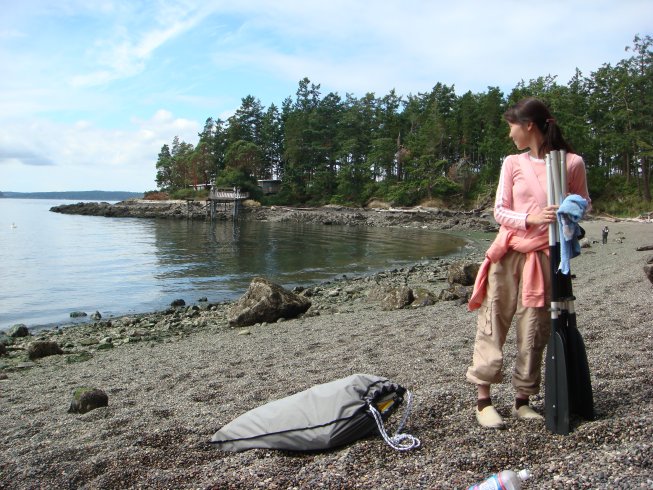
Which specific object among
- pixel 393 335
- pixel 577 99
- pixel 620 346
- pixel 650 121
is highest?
pixel 577 99

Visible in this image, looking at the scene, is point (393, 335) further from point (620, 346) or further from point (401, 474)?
point (401, 474)

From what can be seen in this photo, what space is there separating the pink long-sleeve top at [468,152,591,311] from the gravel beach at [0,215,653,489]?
990mm

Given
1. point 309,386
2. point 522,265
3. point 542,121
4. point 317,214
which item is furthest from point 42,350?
point 317,214

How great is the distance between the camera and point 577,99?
53.9 meters

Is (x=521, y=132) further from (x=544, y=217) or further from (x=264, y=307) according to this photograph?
(x=264, y=307)

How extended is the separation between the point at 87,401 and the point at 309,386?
2.48 metres

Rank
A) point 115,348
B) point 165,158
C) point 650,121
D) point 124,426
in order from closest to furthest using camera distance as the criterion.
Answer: point 124,426 < point 115,348 < point 650,121 < point 165,158

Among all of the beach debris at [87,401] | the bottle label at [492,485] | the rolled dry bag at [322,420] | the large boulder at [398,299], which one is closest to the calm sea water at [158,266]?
the large boulder at [398,299]

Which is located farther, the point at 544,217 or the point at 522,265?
the point at 522,265

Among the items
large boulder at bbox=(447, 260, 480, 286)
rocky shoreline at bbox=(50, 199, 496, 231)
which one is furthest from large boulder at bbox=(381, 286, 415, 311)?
rocky shoreline at bbox=(50, 199, 496, 231)

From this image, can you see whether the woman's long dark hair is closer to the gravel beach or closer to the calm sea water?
the gravel beach

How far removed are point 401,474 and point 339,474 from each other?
15.1 inches

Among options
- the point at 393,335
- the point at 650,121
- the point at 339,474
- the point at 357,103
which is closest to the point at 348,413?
the point at 339,474

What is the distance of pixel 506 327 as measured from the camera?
349cm
